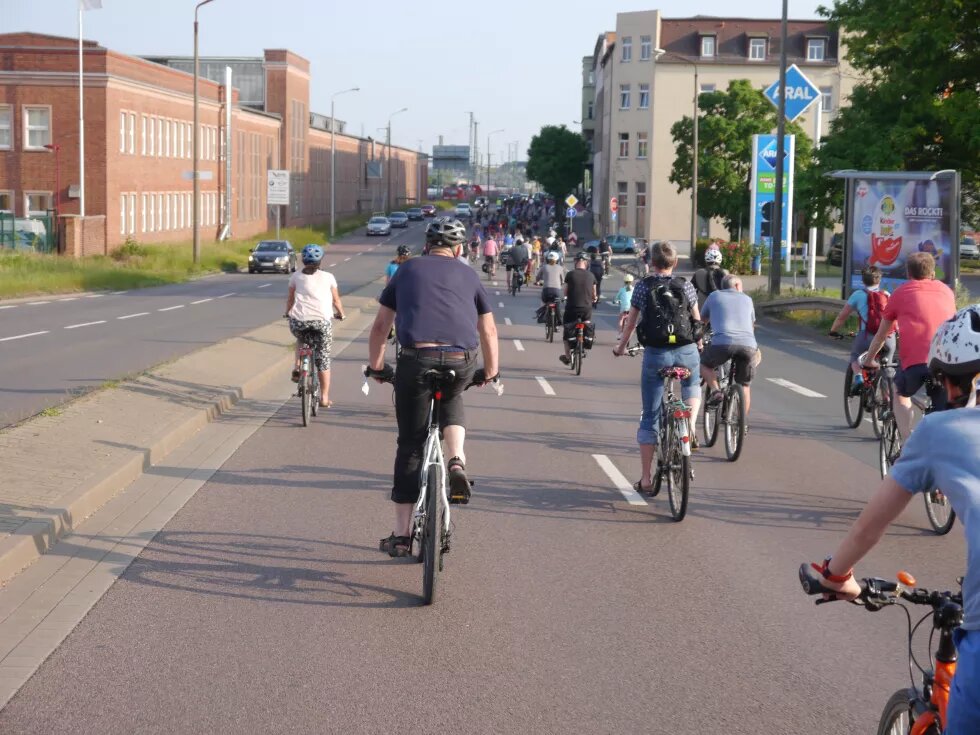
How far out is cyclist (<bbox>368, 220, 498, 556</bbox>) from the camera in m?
6.98

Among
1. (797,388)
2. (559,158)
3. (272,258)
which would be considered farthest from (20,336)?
(559,158)

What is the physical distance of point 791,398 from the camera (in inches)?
674

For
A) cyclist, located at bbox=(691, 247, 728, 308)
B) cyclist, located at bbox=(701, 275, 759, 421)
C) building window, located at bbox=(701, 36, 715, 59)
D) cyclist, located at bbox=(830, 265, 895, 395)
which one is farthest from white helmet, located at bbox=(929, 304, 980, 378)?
building window, located at bbox=(701, 36, 715, 59)

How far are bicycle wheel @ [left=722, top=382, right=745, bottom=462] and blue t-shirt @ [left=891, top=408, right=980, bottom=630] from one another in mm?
8175

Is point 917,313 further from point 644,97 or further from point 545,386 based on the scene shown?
point 644,97

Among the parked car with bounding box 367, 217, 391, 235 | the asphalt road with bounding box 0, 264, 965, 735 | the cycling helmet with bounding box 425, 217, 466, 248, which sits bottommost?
the asphalt road with bounding box 0, 264, 965, 735

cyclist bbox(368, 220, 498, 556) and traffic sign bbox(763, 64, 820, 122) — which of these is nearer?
cyclist bbox(368, 220, 498, 556)

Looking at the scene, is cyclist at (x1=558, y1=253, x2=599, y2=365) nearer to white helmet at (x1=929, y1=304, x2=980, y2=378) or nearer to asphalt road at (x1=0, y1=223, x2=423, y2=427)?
asphalt road at (x1=0, y1=223, x2=423, y2=427)

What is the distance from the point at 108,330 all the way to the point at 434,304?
20.4m

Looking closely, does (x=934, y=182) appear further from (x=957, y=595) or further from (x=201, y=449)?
(x=957, y=595)

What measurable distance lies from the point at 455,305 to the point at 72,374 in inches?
465

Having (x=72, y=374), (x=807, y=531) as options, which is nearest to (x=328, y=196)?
(x=72, y=374)

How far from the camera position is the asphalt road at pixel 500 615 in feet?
16.6

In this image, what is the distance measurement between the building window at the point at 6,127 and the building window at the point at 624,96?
47741 millimetres
